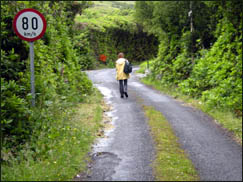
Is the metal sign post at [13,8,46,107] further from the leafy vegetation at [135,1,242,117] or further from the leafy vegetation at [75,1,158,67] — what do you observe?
the leafy vegetation at [75,1,158,67]

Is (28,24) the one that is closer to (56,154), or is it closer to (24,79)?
(24,79)

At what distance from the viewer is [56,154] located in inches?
225

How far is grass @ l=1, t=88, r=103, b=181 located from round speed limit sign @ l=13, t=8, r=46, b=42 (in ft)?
6.57

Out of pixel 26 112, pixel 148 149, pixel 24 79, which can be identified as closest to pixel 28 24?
pixel 24 79

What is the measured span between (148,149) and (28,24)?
3676 millimetres

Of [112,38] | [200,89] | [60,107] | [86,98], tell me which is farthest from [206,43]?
[112,38]

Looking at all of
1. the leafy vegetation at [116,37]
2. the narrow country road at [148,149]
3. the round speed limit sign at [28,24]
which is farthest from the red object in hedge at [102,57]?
the round speed limit sign at [28,24]

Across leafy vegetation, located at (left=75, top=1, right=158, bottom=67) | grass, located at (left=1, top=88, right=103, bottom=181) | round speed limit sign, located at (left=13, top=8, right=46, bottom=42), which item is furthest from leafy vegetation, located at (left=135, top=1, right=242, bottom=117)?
leafy vegetation, located at (left=75, top=1, right=158, bottom=67)

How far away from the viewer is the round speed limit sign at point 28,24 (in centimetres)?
657

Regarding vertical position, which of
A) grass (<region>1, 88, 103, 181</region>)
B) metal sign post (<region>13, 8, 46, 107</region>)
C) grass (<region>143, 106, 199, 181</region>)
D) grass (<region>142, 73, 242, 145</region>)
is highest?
metal sign post (<region>13, 8, 46, 107</region>)

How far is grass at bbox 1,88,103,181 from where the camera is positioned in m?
4.90

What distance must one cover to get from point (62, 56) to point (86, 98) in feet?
6.37

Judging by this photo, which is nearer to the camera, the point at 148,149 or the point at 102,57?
the point at 148,149

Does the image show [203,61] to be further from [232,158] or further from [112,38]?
[112,38]
